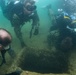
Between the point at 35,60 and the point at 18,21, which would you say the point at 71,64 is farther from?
the point at 18,21

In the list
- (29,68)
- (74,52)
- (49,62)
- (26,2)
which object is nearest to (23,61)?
(29,68)

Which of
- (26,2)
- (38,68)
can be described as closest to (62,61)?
(38,68)

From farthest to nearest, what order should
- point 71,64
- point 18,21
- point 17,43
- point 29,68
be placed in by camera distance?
point 17,43 → point 18,21 → point 29,68 → point 71,64

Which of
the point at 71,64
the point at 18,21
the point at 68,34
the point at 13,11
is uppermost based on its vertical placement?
the point at 13,11

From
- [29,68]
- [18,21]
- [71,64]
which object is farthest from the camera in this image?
[18,21]

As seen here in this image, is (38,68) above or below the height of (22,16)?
below

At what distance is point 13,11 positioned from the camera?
7586 mm

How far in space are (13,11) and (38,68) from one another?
2.94 m

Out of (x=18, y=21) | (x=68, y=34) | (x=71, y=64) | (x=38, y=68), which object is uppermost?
(x=18, y=21)

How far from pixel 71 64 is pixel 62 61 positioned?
55 centimetres

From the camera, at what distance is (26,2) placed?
752cm

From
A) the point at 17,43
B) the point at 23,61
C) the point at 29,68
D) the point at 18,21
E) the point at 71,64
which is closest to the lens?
the point at 71,64

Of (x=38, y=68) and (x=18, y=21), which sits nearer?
(x=38, y=68)

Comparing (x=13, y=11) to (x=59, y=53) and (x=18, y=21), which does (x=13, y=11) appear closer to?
(x=18, y=21)
